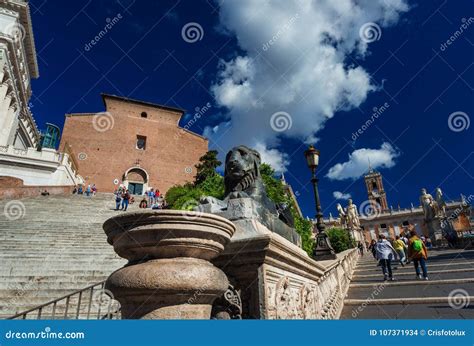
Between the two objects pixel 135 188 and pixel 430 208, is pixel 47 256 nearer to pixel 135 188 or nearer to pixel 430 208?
pixel 430 208

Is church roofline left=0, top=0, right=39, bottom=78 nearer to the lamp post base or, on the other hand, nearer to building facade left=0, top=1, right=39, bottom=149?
building facade left=0, top=1, right=39, bottom=149

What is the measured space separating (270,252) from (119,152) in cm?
3633

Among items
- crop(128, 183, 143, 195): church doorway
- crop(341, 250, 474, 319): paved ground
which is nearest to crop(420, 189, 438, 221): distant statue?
crop(341, 250, 474, 319): paved ground

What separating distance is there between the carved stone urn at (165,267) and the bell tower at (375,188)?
2999 inches

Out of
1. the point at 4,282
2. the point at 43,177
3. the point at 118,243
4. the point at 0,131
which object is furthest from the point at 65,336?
the point at 0,131

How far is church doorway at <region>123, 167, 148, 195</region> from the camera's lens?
3444 cm

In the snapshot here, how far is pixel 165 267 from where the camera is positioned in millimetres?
1644

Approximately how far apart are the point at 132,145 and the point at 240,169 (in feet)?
117

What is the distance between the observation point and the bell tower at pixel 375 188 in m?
71.2

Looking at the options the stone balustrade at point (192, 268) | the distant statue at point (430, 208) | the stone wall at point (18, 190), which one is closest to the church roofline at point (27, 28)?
the stone wall at point (18, 190)

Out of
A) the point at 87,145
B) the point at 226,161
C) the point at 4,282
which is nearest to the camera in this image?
the point at 226,161

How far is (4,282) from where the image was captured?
5.91 m

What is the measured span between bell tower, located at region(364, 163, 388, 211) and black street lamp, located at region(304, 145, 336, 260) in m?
68.1

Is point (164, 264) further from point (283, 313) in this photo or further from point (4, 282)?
point (4, 282)
